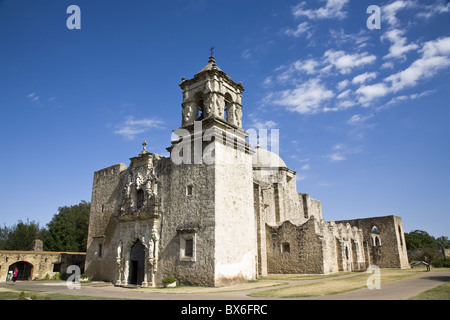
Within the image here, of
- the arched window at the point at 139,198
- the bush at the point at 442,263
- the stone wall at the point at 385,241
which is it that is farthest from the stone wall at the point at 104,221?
the bush at the point at 442,263

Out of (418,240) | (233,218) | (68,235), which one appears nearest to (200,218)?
(233,218)

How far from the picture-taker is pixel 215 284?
16.0 meters

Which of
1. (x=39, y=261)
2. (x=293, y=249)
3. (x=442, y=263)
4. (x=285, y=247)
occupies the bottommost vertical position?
(x=442, y=263)

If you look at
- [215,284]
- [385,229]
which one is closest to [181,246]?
[215,284]

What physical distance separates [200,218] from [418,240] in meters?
51.3

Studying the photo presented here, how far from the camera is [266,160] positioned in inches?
1275

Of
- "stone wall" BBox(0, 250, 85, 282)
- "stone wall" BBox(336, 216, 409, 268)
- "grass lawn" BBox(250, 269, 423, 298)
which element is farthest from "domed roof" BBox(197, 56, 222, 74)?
"stone wall" BBox(336, 216, 409, 268)

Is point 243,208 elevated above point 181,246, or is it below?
above

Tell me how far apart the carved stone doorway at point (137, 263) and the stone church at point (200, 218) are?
0.06 meters

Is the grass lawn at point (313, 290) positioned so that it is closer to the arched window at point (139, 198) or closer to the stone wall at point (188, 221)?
the stone wall at point (188, 221)

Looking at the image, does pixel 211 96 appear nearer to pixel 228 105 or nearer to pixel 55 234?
pixel 228 105

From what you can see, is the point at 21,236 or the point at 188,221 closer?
the point at 188,221

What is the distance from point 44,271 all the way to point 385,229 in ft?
105
